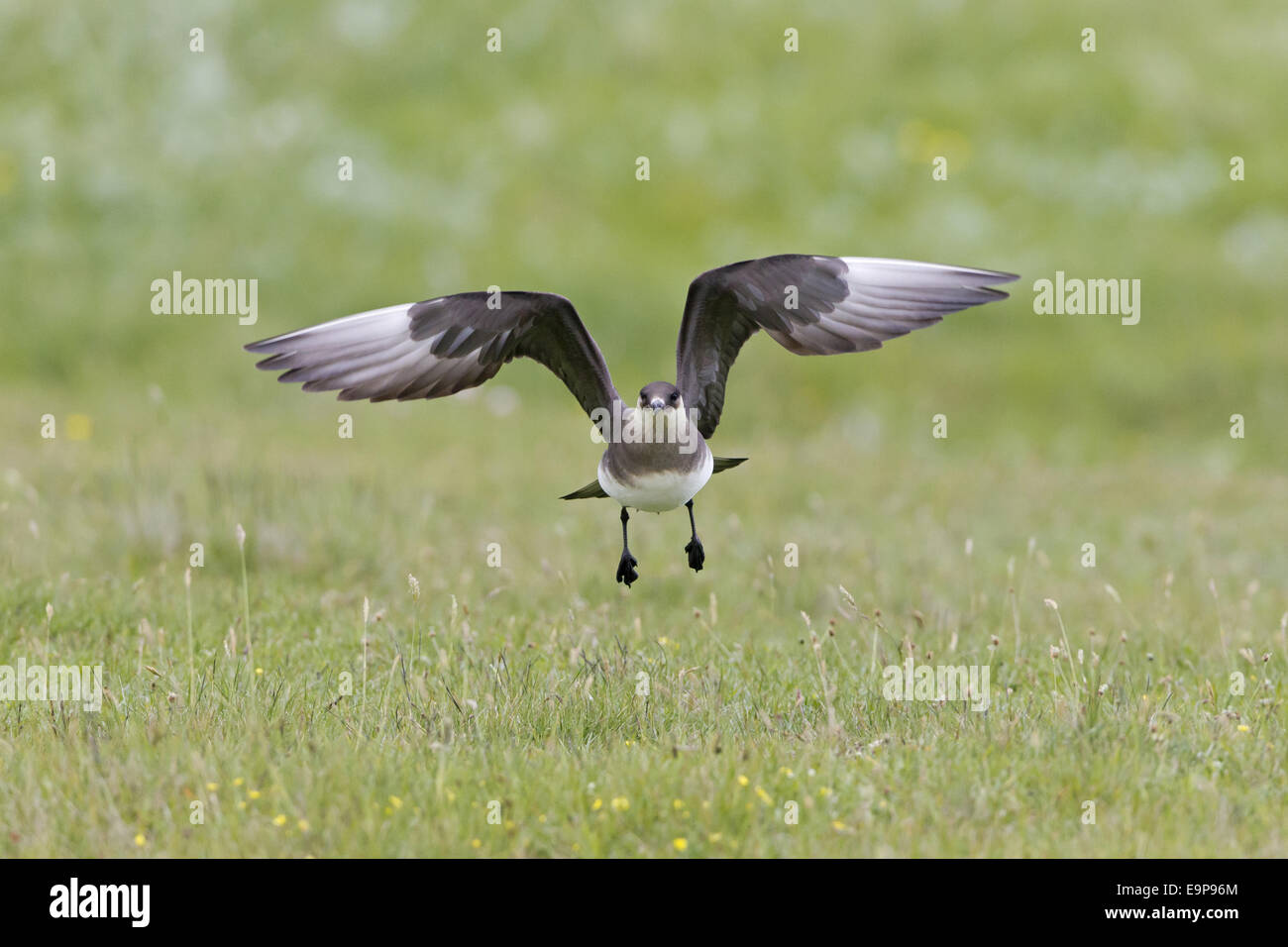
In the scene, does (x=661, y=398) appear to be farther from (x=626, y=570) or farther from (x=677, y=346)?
(x=626, y=570)

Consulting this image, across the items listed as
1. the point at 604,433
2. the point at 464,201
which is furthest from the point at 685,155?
the point at 604,433

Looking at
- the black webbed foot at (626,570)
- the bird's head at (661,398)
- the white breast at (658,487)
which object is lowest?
the black webbed foot at (626,570)

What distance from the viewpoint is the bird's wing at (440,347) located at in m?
4.99

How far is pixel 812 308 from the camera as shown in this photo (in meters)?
5.32

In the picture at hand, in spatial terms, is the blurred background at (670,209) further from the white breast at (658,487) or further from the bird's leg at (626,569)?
the white breast at (658,487)

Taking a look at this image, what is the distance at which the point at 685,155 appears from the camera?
18656mm

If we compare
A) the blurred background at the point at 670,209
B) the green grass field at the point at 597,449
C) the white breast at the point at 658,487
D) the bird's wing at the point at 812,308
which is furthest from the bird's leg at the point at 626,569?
the blurred background at the point at 670,209

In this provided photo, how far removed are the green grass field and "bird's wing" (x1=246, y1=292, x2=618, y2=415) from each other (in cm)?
97

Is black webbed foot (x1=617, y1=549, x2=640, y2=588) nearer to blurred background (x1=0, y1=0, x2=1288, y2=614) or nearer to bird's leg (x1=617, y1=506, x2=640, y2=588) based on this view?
bird's leg (x1=617, y1=506, x2=640, y2=588)

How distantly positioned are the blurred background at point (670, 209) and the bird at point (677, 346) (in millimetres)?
6371

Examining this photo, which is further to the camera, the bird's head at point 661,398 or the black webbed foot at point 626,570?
the black webbed foot at point 626,570

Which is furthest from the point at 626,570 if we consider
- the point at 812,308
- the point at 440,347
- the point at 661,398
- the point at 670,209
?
the point at 670,209

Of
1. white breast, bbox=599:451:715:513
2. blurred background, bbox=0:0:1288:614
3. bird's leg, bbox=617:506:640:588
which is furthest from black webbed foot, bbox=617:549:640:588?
blurred background, bbox=0:0:1288:614

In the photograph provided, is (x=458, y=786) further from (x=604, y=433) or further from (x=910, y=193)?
(x=910, y=193)
